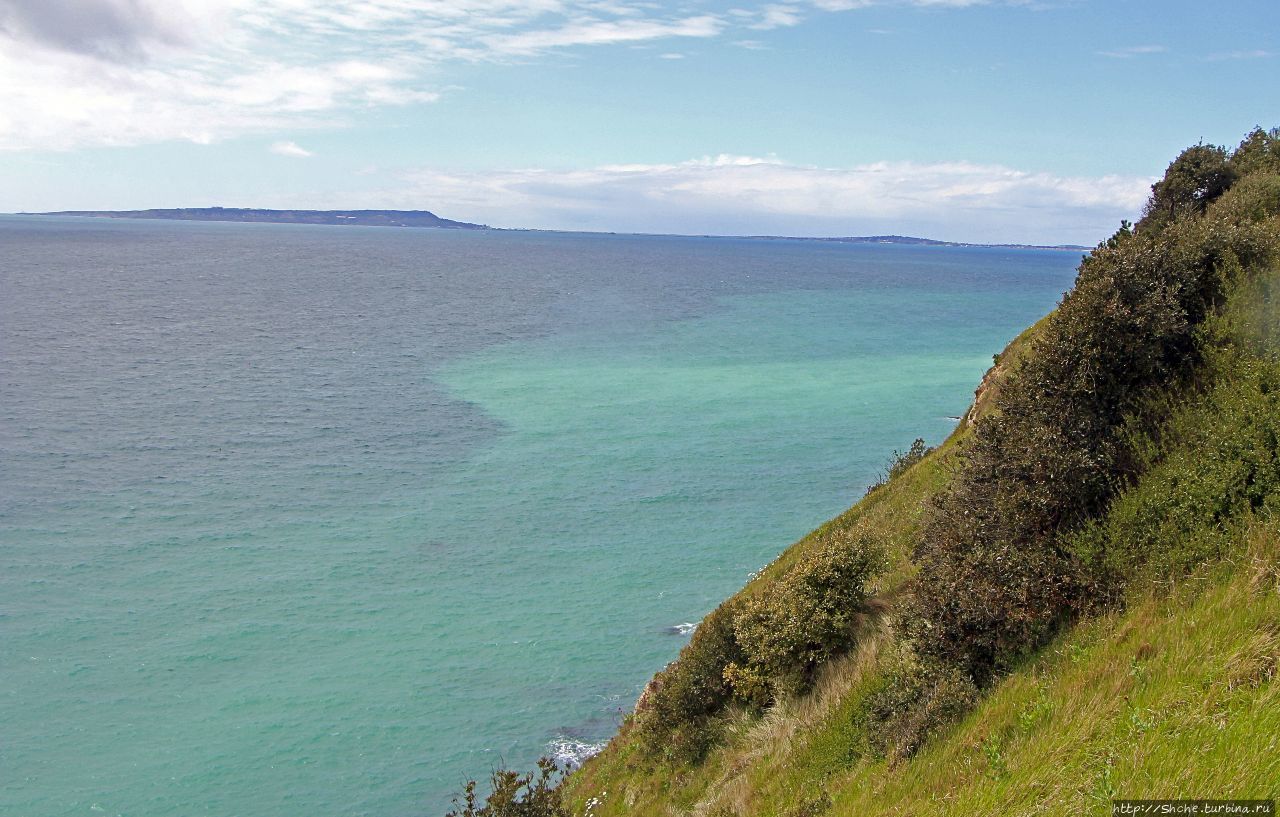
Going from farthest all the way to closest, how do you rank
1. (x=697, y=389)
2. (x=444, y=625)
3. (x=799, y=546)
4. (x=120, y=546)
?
(x=697, y=389) < (x=120, y=546) < (x=444, y=625) < (x=799, y=546)

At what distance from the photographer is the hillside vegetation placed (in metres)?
7.87

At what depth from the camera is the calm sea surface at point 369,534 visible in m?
25.0

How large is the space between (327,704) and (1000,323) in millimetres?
116767

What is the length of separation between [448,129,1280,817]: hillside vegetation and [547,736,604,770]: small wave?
792cm

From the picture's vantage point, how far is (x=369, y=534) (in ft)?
128

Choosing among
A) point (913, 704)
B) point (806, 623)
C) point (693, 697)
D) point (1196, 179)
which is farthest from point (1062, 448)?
point (1196, 179)

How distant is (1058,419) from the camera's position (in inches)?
482

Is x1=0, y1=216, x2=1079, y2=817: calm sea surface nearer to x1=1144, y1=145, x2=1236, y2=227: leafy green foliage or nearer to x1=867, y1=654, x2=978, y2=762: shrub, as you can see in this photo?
x1=867, y1=654, x2=978, y2=762: shrub

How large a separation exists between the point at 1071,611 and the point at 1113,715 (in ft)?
8.69

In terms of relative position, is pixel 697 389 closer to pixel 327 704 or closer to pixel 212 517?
pixel 212 517

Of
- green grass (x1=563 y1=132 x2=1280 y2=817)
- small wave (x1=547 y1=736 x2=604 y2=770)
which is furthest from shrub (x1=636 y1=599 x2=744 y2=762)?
small wave (x1=547 y1=736 x2=604 y2=770)

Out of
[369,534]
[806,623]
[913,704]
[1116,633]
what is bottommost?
[369,534]

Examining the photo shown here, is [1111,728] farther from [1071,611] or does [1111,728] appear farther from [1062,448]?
[1062,448]

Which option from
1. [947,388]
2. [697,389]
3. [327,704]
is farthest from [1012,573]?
[947,388]
